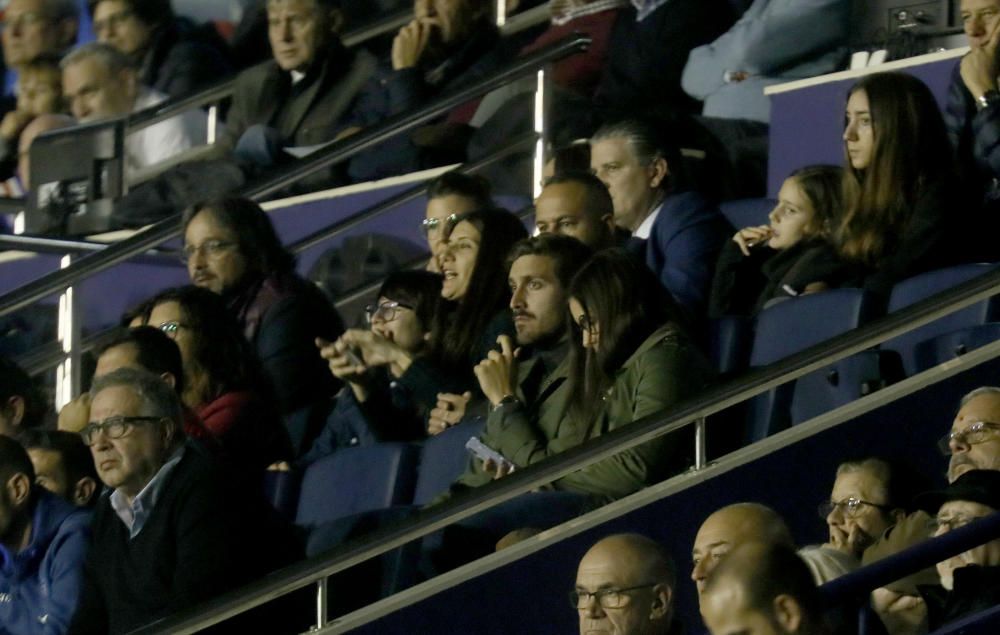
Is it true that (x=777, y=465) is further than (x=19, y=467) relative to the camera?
No

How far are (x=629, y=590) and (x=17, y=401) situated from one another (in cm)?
265

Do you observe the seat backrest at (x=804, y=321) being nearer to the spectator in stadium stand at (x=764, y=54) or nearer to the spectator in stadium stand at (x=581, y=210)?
the spectator in stadium stand at (x=581, y=210)

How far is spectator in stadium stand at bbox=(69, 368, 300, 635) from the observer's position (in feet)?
18.3

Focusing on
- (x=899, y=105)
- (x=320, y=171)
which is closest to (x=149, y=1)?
(x=320, y=171)

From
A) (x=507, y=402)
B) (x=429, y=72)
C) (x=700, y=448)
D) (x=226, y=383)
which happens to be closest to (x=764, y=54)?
(x=429, y=72)

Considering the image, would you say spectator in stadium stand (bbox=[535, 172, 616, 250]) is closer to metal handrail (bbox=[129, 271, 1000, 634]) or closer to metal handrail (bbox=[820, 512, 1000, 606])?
metal handrail (bbox=[129, 271, 1000, 634])

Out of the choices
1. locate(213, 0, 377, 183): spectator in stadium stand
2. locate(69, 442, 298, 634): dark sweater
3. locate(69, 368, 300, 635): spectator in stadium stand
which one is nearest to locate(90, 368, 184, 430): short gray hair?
locate(69, 368, 300, 635): spectator in stadium stand

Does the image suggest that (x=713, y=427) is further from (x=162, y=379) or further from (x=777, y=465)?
(x=162, y=379)

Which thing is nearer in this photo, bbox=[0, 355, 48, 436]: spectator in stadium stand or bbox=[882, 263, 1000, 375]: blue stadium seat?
bbox=[882, 263, 1000, 375]: blue stadium seat

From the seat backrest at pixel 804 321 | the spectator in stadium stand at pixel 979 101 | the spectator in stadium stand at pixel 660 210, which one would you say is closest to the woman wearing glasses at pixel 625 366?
the seat backrest at pixel 804 321

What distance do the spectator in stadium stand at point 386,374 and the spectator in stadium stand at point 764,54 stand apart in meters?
1.40

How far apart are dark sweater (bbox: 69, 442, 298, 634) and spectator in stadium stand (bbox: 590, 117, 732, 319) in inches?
54.9

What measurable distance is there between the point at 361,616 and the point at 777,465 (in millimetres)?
958

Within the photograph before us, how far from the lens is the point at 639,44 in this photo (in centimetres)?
782
